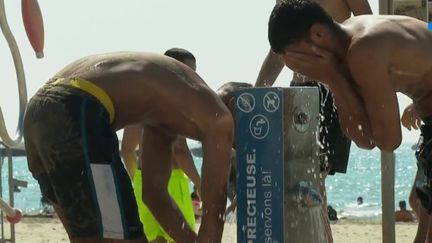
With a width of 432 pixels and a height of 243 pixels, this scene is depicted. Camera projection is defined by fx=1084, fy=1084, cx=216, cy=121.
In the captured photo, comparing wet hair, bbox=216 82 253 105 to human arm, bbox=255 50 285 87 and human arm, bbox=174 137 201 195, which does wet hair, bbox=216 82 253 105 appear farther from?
human arm, bbox=174 137 201 195

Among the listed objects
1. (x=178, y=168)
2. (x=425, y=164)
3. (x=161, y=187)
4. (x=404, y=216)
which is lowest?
(x=404, y=216)

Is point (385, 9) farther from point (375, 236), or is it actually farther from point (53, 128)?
point (375, 236)

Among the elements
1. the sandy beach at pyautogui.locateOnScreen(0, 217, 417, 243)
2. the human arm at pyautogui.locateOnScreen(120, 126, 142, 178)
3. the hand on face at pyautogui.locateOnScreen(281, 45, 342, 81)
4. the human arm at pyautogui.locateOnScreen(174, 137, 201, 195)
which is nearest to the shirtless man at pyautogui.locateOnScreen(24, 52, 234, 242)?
the hand on face at pyautogui.locateOnScreen(281, 45, 342, 81)

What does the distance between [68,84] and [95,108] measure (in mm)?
174

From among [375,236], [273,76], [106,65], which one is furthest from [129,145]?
[375,236]

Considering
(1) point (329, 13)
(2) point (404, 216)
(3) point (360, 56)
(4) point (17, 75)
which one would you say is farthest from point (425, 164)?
(2) point (404, 216)

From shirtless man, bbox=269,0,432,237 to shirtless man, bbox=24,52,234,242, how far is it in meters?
0.40

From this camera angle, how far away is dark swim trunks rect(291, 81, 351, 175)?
198 inches

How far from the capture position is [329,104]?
16.6 ft

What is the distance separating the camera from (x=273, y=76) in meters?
5.20

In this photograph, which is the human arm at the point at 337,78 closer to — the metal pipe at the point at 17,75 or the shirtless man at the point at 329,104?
the shirtless man at the point at 329,104

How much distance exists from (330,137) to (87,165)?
1512 millimetres

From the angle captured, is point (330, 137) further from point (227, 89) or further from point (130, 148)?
point (130, 148)

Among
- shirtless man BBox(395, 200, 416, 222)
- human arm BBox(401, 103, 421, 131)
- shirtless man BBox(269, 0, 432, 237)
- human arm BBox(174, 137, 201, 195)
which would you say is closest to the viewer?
shirtless man BBox(269, 0, 432, 237)
